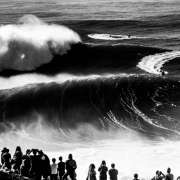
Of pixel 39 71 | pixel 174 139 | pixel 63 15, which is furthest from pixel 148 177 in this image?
pixel 63 15

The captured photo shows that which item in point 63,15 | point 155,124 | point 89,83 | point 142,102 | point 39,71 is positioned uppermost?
point 63,15

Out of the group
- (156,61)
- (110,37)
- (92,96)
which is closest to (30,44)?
(156,61)

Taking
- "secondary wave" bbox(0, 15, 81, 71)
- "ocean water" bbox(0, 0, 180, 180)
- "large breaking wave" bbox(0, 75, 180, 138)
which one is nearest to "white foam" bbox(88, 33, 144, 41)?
"ocean water" bbox(0, 0, 180, 180)

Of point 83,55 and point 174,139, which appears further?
point 83,55

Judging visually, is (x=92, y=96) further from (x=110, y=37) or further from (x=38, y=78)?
(x=110, y=37)

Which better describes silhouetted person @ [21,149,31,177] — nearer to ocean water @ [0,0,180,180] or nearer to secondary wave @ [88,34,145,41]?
ocean water @ [0,0,180,180]

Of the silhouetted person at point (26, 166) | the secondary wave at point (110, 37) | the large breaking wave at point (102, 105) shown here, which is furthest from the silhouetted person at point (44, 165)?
the secondary wave at point (110, 37)

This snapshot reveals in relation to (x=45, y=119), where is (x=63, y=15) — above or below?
above

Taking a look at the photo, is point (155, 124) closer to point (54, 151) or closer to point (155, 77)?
point (54, 151)
